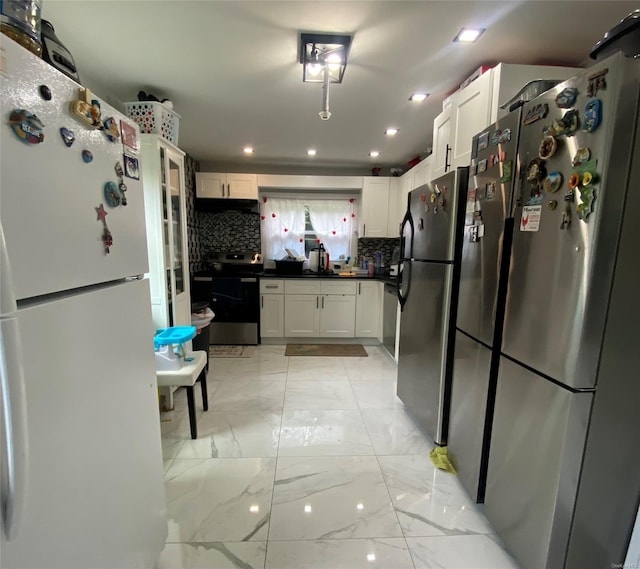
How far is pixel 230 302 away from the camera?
368 cm

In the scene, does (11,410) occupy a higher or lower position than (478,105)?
lower

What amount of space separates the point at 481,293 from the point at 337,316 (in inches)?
98.5

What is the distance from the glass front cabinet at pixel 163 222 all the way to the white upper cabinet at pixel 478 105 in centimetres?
196

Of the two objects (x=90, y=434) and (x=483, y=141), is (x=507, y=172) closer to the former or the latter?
(x=483, y=141)

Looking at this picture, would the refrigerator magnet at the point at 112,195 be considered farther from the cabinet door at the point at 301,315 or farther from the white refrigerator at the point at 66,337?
the cabinet door at the point at 301,315

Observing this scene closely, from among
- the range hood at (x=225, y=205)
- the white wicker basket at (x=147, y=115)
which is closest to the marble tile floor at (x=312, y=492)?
the white wicker basket at (x=147, y=115)

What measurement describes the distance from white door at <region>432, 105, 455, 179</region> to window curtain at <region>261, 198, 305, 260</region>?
2.28m

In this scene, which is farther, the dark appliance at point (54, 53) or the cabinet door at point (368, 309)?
the cabinet door at point (368, 309)

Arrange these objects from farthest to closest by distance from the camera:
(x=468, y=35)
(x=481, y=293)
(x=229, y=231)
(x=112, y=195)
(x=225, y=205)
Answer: (x=229, y=231)
(x=225, y=205)
(x=468, y=35)
(x=481, y=293)
(x=112, y=195)

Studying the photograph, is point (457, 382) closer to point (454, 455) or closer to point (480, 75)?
point (454, 455)

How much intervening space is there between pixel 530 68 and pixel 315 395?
258cm

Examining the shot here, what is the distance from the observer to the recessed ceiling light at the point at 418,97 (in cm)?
212

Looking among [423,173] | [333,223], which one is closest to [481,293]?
[423,173]

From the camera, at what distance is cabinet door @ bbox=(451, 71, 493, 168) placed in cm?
166
